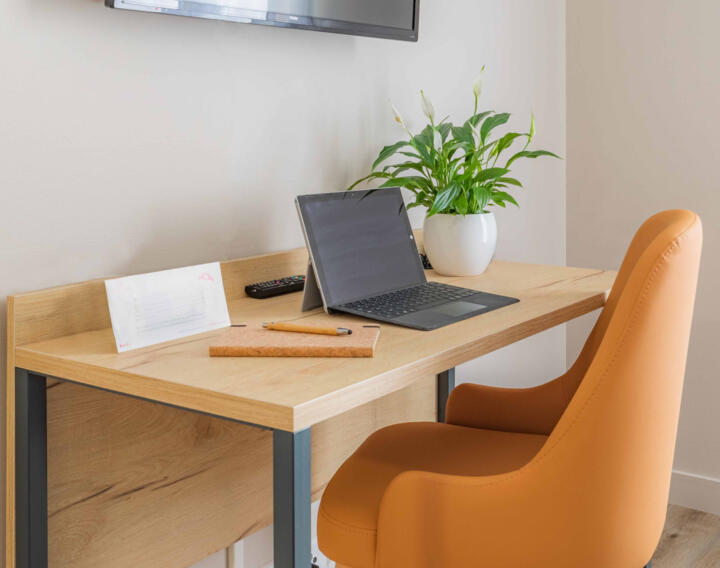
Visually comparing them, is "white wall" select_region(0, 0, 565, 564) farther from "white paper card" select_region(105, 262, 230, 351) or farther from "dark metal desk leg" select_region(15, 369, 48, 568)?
"white paper card" select_region(105, 262, 230, 351)

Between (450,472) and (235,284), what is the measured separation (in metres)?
0.52

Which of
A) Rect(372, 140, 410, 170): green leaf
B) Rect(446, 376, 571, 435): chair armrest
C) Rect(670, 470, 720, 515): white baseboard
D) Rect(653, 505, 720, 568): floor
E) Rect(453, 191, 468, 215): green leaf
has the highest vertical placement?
Rect(372, 140, 410, 170): green leaf

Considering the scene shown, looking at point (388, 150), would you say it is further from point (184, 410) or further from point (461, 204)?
point (184, 410)

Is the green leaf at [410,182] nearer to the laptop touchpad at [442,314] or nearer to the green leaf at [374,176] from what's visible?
the green leaf at [374,176]

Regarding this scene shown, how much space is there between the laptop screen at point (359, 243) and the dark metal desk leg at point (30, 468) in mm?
478

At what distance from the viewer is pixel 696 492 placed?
2504mm

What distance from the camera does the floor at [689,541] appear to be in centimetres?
218

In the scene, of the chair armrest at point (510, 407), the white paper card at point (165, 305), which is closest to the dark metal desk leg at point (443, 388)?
the chair armrest at point (510, 407)

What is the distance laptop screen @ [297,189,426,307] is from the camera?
4.67ft

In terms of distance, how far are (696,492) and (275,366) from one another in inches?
74.6

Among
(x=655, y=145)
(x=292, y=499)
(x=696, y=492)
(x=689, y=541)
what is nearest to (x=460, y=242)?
(x=292, y=499)

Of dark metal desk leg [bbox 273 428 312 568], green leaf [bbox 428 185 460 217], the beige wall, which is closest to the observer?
dark metal desk leg [bbox 273 428 312 568]

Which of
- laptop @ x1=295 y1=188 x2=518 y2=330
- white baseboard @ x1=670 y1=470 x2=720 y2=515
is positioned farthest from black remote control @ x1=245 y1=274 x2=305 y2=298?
white baseboard @ x1=670 y1=470 x2=720 y2=515

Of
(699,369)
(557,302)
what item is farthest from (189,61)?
(699,369)
